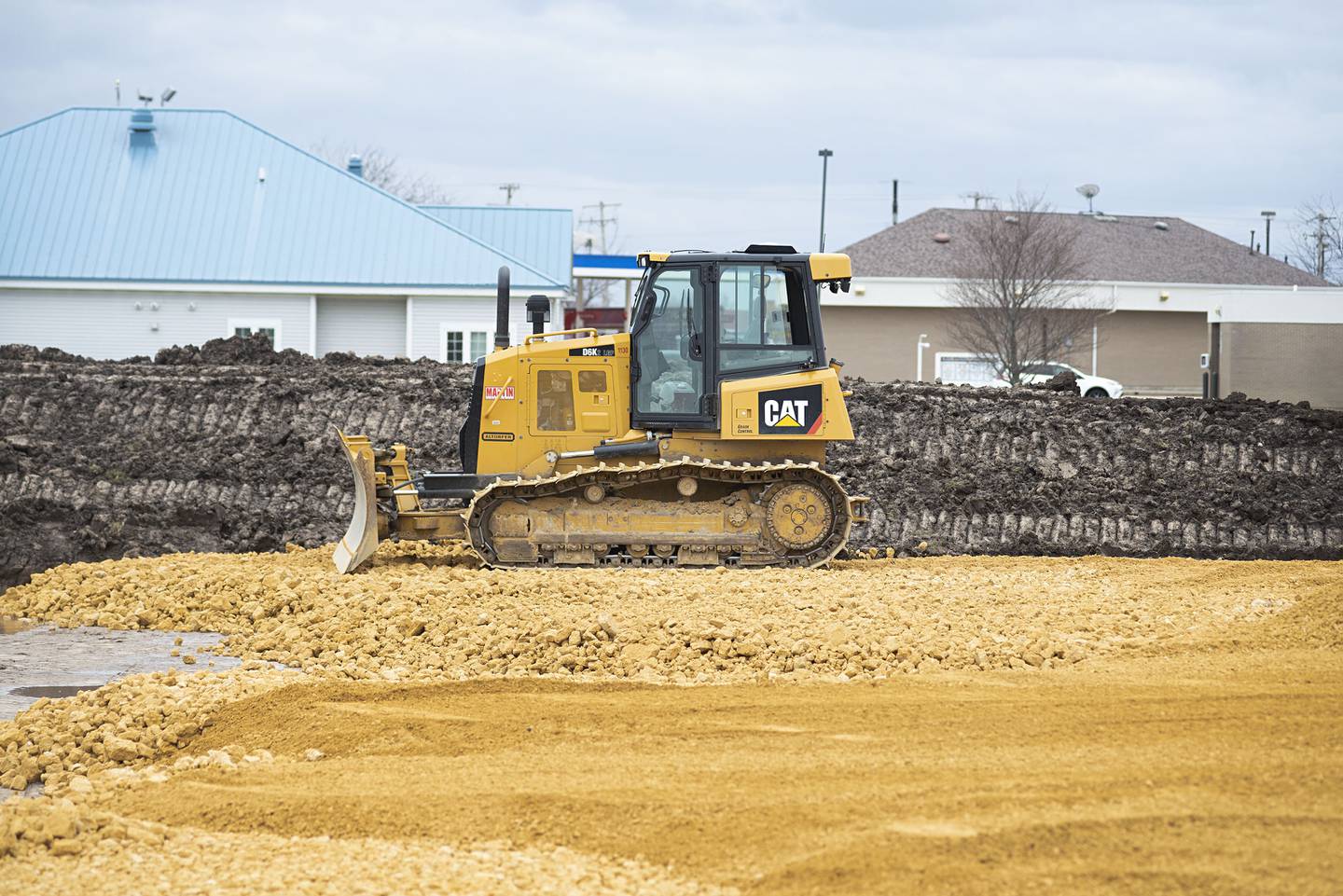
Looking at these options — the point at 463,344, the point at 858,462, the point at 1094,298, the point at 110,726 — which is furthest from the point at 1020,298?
the point at 110,726

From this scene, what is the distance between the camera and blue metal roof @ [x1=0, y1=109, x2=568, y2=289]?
91.9 ft

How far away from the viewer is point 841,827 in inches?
216

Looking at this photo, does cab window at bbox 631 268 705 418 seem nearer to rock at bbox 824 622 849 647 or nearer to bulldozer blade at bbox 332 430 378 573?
Result: bulldozer blade at bbox 332 430 378 573

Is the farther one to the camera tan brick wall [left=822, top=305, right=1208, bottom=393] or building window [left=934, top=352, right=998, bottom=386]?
tan brick wall [left=822, top=305, right=1208, bottom=393]

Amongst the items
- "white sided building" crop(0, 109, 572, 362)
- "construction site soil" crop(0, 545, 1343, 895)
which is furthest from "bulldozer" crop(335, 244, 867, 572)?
"white sided building" crop(0, 109, 572, 362)

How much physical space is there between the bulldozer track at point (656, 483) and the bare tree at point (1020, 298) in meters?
21.0

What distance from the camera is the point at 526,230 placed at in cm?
3341

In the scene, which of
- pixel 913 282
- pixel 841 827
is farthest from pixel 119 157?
pixel 841 827

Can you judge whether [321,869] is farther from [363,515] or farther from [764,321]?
[764,321]

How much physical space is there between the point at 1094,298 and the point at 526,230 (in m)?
17.6

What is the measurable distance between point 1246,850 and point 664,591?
6391 mm

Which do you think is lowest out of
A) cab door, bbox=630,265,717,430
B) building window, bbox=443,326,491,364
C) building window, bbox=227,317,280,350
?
cab door, bbox=630,265,717,430

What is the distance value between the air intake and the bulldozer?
67.9 feet

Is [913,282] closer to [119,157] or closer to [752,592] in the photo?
[119,157]
